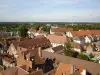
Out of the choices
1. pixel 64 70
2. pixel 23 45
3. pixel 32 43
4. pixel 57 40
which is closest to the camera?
pixel 64 70

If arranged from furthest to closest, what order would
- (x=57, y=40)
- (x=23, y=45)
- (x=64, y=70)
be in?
(x=57, y=40), (x=23, y=45), (x=64, y=70)

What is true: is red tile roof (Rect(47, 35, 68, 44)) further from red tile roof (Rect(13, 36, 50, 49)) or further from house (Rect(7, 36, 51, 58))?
house (Rect(7, 36, 51, 58))

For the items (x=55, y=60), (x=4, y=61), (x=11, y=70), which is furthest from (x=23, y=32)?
(x=11, y=70)

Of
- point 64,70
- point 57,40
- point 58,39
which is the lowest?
point 64,70

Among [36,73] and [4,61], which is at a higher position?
[36,73]

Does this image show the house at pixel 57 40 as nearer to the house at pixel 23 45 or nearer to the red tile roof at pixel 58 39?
the red tile roof at pixel 58 39

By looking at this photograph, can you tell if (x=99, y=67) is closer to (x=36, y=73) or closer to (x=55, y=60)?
(x=55, y=60)

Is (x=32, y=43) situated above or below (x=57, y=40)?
above

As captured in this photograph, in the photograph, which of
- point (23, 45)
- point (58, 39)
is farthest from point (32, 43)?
point (58, 39)

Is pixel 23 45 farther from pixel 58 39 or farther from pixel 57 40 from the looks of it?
pixel 58 39

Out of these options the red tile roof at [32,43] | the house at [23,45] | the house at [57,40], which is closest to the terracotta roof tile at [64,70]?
the house at [23,45]

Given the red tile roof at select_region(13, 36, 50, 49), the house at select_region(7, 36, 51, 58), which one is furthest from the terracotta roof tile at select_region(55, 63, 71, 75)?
the red tile roof at select_region(13, 36, 50, 49)
